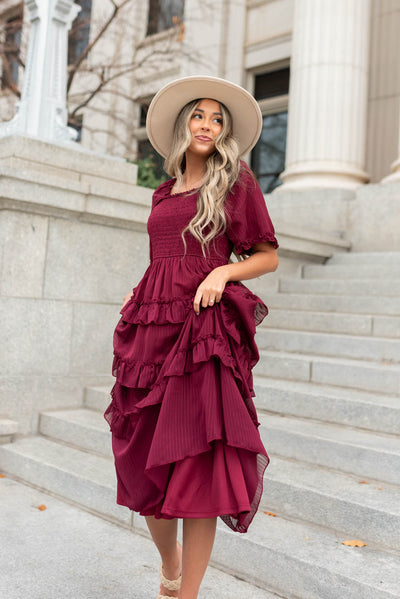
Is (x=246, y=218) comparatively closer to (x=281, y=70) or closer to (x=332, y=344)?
(x=332, y=344)

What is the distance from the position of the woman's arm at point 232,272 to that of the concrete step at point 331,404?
1.91 meters

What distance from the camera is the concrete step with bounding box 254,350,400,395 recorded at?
4.48 meters

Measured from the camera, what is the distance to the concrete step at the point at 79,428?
456cm

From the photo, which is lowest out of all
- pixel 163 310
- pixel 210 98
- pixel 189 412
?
pixel 189 412

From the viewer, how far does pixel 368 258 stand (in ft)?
23.5

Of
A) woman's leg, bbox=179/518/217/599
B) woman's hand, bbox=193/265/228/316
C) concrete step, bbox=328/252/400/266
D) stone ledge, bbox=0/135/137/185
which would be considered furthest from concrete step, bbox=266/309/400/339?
woman's leg, bbox=179/518/217/599

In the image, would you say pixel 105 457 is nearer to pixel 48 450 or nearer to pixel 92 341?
pixel 48 450

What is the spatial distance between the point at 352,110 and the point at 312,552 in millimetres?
7264

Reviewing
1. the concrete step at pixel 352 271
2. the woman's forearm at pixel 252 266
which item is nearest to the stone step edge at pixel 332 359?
the concrete step at pixel 352 271

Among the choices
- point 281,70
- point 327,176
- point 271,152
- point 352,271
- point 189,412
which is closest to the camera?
point 189,412

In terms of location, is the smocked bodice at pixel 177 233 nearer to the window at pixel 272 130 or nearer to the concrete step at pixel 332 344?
the concrete step at pixel 332 344

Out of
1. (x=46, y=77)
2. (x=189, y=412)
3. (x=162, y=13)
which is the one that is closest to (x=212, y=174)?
(x=189, y=412)

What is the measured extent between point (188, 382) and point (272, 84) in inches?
508

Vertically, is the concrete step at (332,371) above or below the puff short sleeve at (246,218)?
below
